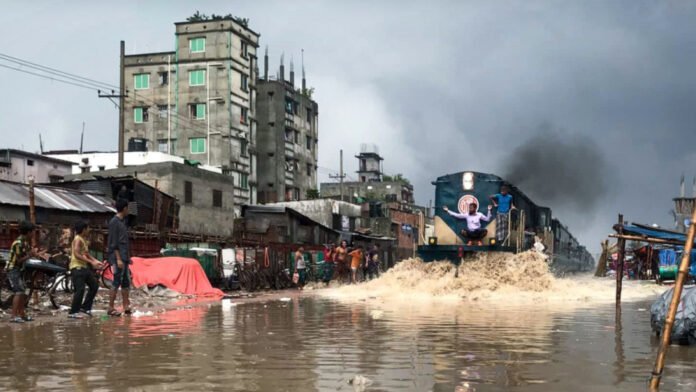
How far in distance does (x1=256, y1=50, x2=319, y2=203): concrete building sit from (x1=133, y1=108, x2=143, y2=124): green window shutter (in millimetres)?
10765

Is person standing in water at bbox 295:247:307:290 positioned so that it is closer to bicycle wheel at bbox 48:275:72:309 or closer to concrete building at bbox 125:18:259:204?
bicycle wheel at bbox 48:275:72:309

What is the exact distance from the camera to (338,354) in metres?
8.03

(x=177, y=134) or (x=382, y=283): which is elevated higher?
(x=177, y=134)

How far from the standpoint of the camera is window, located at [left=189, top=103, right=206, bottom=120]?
63.6m

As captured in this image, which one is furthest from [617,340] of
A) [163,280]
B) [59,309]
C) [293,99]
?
[293,99]

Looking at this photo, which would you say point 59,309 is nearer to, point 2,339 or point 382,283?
point 2,339

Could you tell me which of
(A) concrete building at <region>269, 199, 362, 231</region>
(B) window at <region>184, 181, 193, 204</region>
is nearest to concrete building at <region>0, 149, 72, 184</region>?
→ (B) window at <region>184, 181, 193, 204</region>

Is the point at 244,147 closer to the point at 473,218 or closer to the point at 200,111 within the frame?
the point at 200,111

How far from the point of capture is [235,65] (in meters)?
63.1

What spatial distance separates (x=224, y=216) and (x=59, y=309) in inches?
1361

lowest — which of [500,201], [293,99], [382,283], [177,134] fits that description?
[382,283]

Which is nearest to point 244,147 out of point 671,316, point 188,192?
point 188,192

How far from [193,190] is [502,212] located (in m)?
26.3

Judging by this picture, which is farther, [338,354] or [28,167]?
[28,167]
